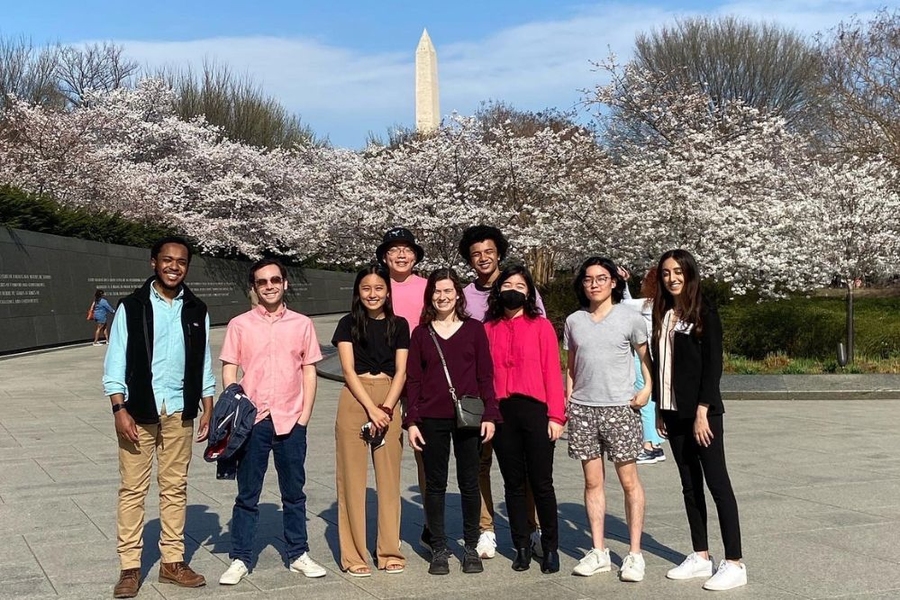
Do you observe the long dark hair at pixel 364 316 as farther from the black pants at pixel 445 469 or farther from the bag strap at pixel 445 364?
the black pants at pixel 445 469

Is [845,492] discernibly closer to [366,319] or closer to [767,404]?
[366,319]

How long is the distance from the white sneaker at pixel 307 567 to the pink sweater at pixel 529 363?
4.41 feet

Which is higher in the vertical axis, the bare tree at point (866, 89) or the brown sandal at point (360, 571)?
the bare tree at point (866, 89)

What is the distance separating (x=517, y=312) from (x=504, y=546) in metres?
1.50

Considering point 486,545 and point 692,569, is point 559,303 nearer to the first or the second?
point 486,545

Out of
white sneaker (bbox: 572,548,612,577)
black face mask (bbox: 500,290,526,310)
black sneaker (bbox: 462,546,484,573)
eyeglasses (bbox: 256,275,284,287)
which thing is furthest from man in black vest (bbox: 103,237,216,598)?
white sneaker (bbox: 572,548,612,577)

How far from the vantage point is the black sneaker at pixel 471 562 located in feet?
17.6

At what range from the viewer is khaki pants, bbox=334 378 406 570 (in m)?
5.43

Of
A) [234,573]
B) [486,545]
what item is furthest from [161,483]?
[486,545]

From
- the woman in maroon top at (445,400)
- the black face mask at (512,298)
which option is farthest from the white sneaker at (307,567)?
the black face mask at (512,298)

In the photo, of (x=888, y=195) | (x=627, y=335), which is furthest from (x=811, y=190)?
(x=627, y=335)

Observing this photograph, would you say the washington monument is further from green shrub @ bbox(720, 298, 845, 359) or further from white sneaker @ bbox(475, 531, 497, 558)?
white sneaker @ bbox(475, 531, 497, 558)

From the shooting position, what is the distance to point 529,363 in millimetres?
5402

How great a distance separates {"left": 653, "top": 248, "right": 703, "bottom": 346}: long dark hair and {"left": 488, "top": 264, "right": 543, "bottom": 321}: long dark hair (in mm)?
653
